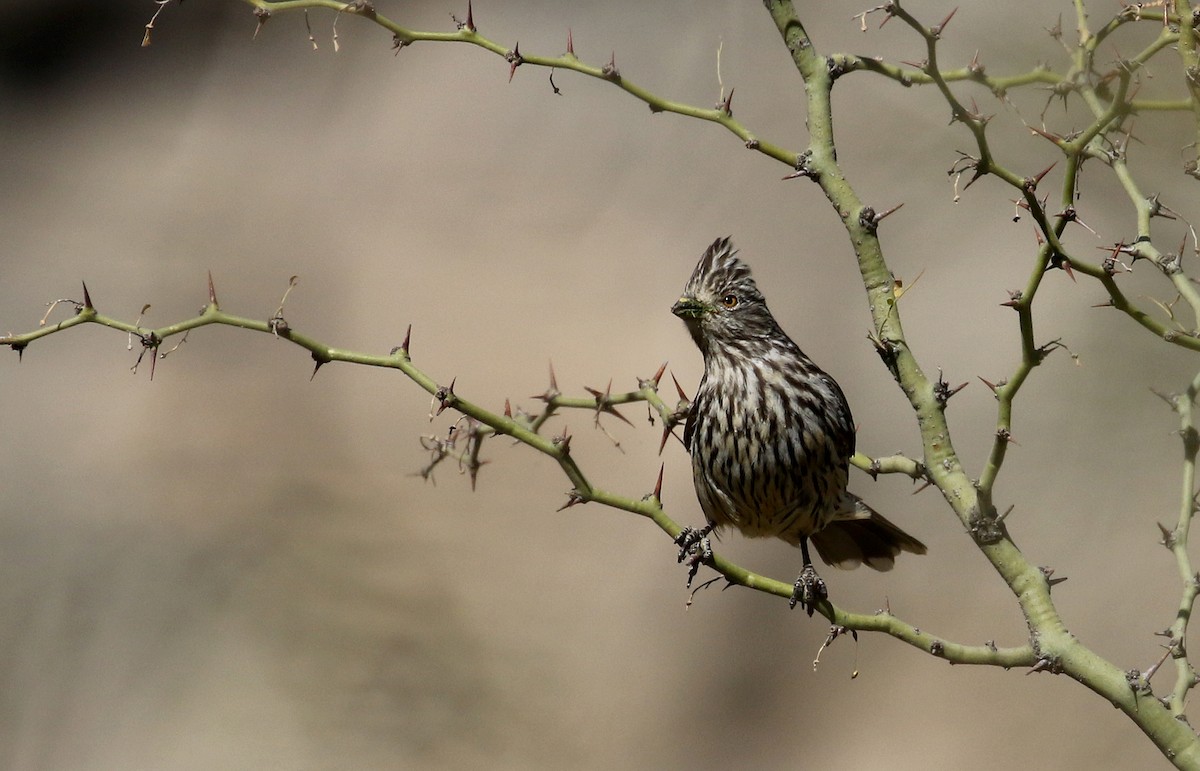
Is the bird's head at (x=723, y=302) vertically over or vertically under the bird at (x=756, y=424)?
over

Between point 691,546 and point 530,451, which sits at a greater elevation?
point 530,451

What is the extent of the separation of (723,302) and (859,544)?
1203 millimetres

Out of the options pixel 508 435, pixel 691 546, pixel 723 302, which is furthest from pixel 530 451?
pixel 508 435

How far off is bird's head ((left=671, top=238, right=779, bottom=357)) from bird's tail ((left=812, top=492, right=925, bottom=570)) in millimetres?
860

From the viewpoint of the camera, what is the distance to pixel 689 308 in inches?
181

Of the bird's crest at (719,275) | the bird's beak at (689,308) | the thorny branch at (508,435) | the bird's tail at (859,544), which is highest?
the bird's crest at (719,275)

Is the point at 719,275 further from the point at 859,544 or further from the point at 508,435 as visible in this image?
the point at 508,435

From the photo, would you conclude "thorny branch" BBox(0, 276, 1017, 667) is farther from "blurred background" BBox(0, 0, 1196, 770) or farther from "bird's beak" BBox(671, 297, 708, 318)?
"blurred background" BBox(0, 0, 1196, 770)

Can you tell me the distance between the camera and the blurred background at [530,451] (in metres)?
8.34

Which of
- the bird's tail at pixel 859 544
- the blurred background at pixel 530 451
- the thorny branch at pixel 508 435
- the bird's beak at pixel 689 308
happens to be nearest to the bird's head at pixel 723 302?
the bird's beak at pixel 689 308

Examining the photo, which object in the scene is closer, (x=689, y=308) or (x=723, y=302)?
(x=689, y=308)

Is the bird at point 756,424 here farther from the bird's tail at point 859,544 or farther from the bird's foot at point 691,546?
the bird's tail at point 859,544

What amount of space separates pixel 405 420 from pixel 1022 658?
8.69 meters

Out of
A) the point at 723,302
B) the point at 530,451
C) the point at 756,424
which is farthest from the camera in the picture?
the point at 530,451
